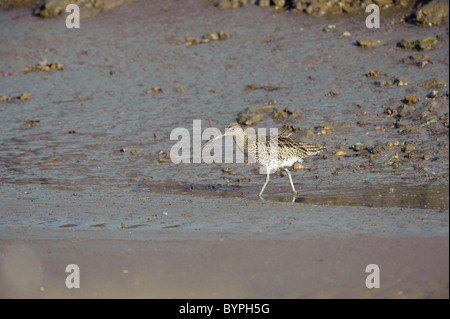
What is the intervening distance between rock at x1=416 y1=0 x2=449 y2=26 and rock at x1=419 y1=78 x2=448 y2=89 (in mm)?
2325

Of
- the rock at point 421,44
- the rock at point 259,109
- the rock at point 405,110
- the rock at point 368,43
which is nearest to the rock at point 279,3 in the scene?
the rock at point 368,43

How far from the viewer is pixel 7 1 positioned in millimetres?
17359

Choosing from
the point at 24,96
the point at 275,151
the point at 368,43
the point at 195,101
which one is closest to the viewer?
the point at 275,151

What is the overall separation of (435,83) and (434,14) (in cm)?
252

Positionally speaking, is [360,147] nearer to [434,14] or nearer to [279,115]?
[279,115]

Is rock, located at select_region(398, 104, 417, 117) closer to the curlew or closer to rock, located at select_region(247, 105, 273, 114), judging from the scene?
the curlew

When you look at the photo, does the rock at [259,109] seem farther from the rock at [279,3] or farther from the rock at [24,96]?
the rock at [24,96]

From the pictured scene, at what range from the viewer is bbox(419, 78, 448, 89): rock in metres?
10.7

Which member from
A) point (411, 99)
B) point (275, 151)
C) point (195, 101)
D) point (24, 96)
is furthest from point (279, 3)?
point (275, 151)

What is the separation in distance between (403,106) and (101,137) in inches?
191

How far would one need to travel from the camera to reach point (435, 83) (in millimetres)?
10734

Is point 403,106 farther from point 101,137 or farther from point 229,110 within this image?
point 101,137

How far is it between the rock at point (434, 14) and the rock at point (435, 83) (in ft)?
7.63
